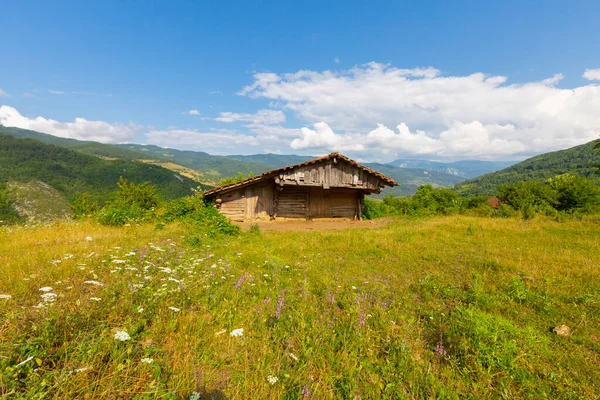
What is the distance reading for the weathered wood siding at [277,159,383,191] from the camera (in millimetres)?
15484

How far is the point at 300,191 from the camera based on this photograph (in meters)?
17.7

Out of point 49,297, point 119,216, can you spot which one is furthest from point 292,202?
point 49,297

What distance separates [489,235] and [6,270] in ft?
54.3

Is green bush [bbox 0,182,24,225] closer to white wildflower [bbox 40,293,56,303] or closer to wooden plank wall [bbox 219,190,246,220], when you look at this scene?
wooden plank wall [bbox 219,190,246,220]

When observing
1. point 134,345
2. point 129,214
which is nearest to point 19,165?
point 129,214

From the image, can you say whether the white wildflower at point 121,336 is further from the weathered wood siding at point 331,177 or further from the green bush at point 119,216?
the weathered wood siding at point 331,177

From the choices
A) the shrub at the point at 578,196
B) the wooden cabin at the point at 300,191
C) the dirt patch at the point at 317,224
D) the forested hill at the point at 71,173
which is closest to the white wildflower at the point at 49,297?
the dirt patch at the point at 317,224

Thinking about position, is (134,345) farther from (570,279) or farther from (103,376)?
(570,279)

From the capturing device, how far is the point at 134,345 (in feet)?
8.68

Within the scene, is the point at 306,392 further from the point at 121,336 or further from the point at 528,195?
the point at 528,195

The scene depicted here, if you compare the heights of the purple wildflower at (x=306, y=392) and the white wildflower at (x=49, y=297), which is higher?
the white wildflower at (x=49, y=297)

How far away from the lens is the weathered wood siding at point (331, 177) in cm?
1548

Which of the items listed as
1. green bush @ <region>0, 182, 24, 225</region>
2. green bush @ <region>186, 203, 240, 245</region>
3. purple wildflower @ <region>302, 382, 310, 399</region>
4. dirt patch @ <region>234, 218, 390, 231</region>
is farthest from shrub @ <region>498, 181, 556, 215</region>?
green bush @ <region>0, 182, 24, 225</region>

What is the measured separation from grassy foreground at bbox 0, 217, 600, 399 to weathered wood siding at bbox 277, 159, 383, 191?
920 centimetres
